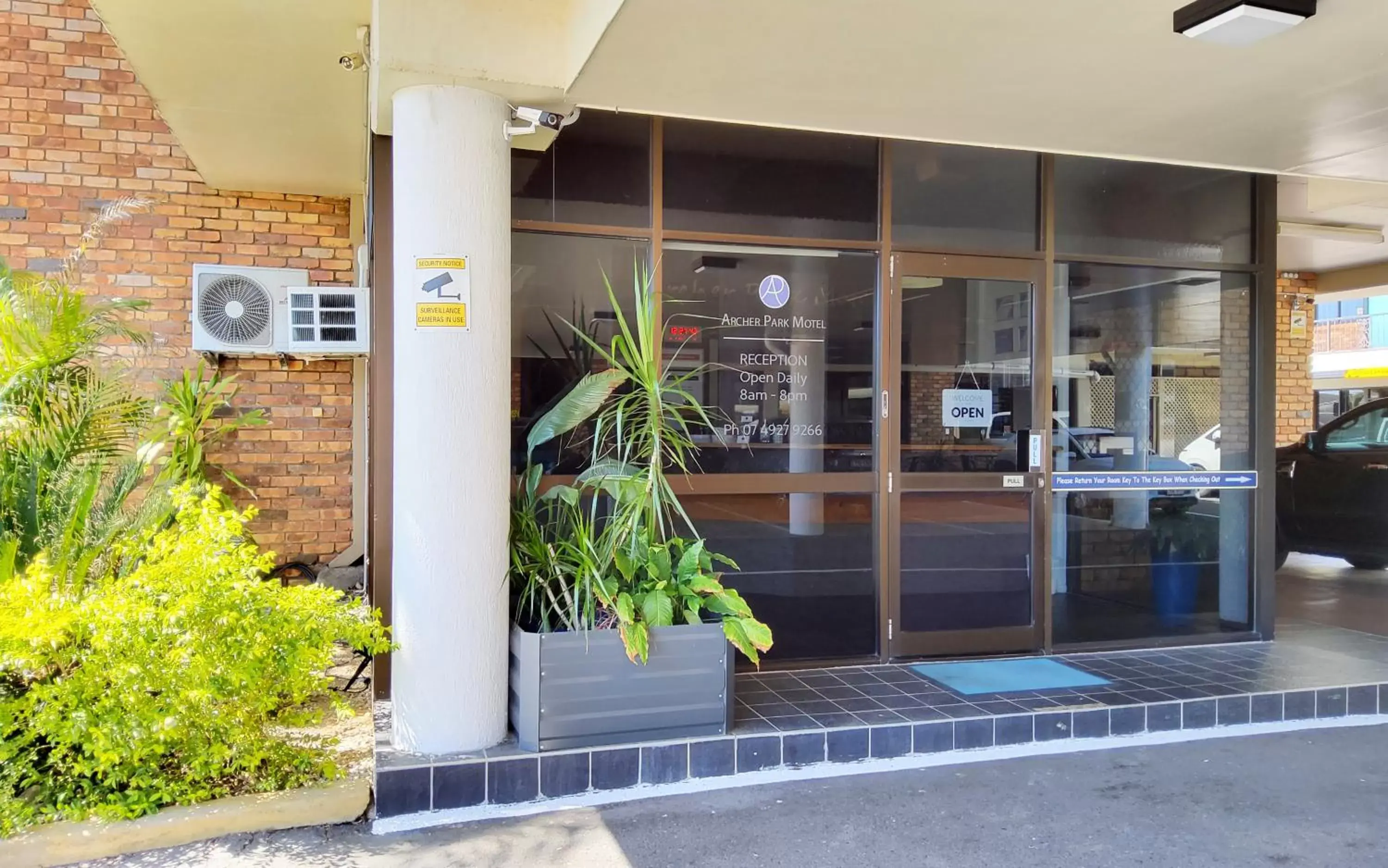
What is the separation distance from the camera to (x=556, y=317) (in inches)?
170

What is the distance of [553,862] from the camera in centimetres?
289

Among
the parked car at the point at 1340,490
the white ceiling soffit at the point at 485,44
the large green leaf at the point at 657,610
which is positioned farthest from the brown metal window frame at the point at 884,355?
the parked car at the point at 1340,490

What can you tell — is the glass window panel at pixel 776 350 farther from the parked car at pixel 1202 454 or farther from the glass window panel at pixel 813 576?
the parked car at pixel 1202 454

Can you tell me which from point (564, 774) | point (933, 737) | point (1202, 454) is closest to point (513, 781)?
point (564, 774)

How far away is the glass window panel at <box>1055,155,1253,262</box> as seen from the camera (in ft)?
16.6

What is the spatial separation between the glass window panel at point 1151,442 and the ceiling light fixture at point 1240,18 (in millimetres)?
1985

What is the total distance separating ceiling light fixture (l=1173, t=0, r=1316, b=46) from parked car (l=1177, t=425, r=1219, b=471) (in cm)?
267

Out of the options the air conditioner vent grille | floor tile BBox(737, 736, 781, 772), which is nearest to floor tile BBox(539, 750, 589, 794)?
floor tile BBox(737, 736, 781, 772)

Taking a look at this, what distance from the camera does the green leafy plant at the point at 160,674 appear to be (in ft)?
9.48

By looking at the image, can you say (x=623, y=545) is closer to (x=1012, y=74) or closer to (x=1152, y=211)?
(x=1012, y=74)

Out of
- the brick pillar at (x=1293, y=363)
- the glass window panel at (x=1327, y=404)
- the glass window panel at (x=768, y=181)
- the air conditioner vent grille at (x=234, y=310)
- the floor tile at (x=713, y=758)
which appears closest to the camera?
the floor tile at (x=713, y=758)

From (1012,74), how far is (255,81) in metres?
3.27

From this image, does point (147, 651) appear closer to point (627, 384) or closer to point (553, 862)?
point (553, 862)

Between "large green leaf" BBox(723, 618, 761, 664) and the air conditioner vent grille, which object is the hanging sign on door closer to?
"large green leaf" BBox(723, 618, 761, 664)
